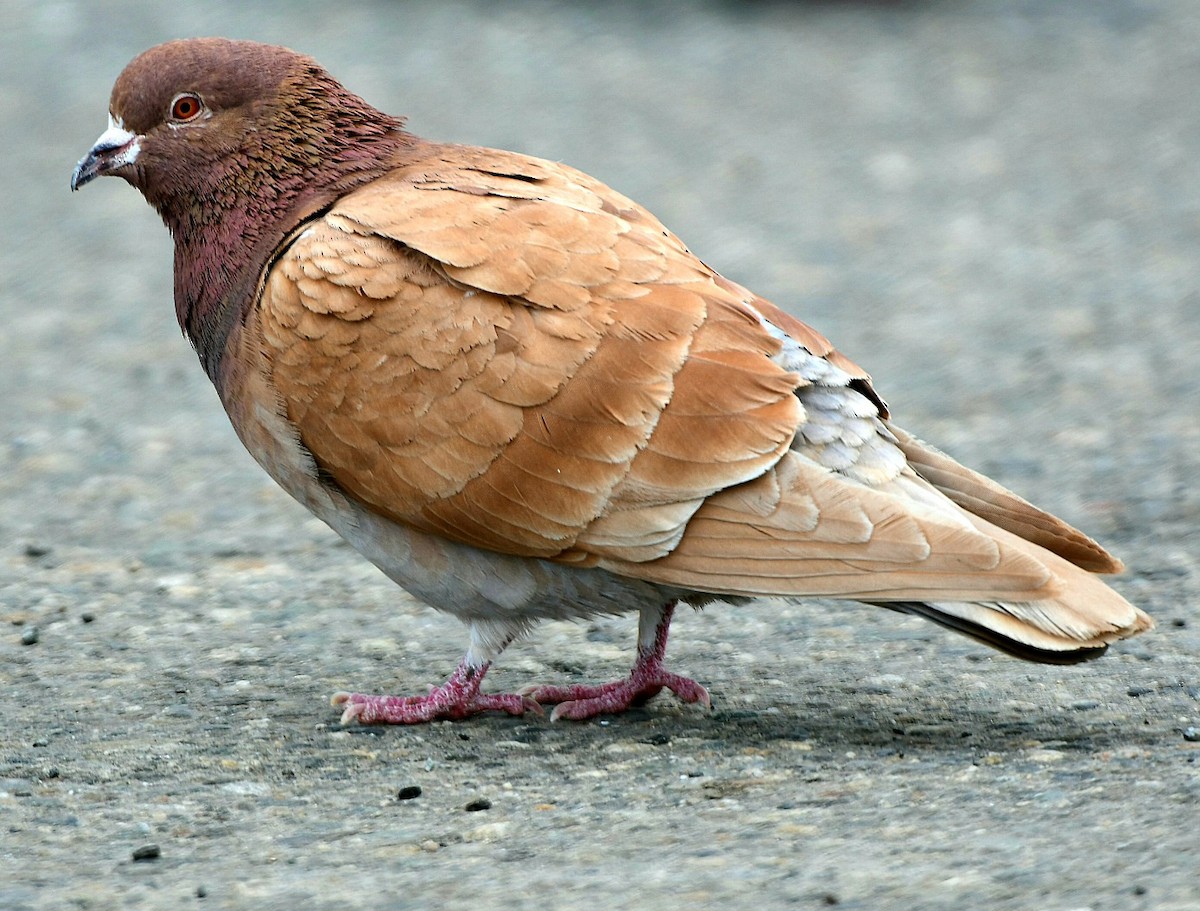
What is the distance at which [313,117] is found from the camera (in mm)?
4773

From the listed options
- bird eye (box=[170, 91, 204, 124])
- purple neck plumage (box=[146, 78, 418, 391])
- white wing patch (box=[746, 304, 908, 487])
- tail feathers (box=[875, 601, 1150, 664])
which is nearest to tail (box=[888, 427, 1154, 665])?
tail feathers (box=[875, 601, 1150, 664])

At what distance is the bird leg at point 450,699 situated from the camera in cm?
458

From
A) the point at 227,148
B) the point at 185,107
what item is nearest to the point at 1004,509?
the point at 227,148

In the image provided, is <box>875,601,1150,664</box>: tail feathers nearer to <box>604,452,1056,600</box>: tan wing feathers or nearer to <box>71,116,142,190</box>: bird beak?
<box>604,452,1056,600</box>: tan wing feathers

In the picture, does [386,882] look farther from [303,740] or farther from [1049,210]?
[1049,210]

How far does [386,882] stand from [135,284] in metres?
6.83

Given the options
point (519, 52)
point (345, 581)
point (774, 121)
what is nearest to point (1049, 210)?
point (774, 121)

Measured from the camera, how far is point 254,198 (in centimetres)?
468

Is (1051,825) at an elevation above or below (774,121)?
below

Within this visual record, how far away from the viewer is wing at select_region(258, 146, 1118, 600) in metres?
4.06

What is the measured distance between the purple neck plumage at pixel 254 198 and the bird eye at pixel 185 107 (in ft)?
0.56

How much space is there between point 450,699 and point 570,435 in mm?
893

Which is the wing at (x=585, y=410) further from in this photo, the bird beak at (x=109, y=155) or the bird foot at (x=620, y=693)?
the bird beak at (x=109, y=155)

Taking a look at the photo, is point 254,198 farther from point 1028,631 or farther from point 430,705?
point 1028,631
